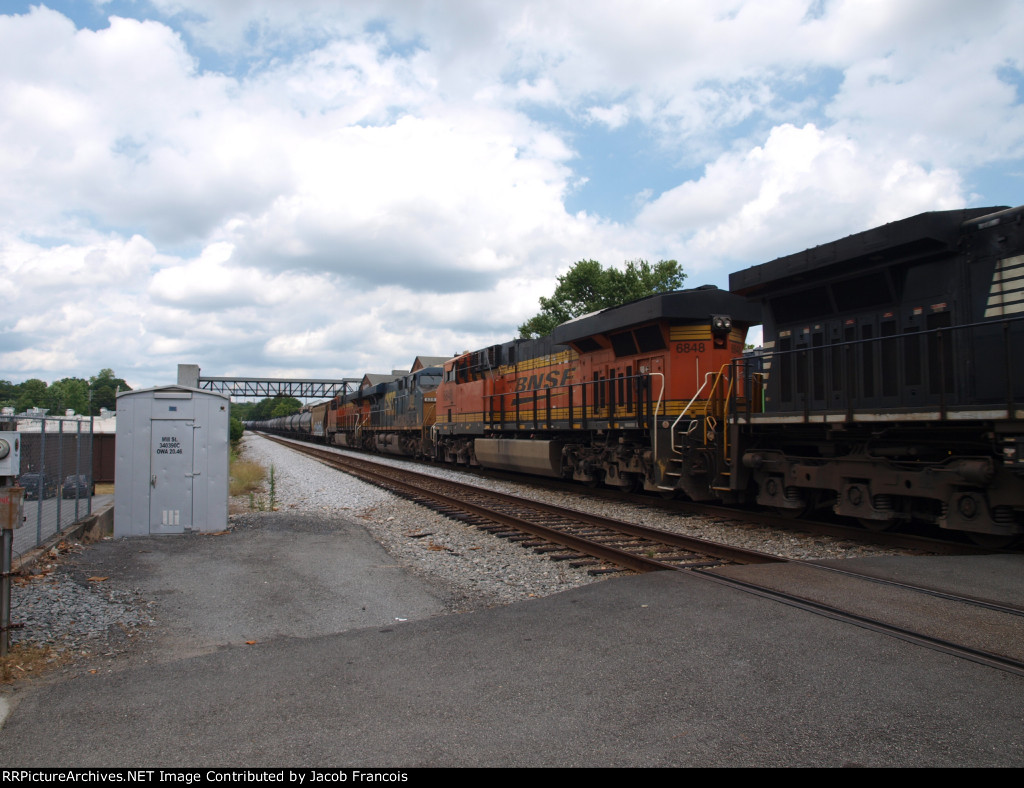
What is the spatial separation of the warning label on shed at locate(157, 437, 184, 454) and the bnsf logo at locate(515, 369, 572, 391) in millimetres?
8611

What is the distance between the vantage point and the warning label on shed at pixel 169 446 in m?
9.06

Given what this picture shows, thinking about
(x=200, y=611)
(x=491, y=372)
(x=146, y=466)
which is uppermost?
(x=491, y=372)

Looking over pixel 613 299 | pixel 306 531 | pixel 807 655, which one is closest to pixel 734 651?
pixel 807 655

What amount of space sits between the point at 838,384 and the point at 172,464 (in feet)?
29.2

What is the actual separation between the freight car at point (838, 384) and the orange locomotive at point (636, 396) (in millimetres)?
39

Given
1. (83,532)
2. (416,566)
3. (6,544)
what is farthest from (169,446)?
(6,544)

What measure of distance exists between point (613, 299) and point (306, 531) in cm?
4144

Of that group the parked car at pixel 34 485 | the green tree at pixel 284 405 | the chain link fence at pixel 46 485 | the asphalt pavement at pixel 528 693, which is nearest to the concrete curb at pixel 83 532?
the chain link fence at pixel 46 485

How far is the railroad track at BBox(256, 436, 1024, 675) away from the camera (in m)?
4.36

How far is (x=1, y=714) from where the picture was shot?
3.56m

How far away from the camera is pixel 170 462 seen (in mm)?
9094

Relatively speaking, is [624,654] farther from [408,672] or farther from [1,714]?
[1,714]

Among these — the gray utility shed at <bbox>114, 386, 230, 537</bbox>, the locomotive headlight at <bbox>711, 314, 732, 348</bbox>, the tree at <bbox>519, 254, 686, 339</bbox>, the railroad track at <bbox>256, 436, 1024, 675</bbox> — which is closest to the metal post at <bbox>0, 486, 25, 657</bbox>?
the gray utility shed at <bbox>114, 386, 230, 537</bbox>
